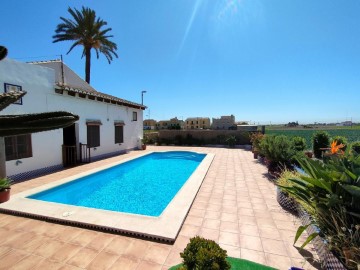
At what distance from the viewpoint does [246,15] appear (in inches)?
321

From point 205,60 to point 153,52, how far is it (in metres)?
4.43

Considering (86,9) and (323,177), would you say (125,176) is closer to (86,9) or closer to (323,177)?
(323,177)

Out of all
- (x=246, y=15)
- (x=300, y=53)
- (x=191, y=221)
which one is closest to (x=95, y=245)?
(x=191, y=221)

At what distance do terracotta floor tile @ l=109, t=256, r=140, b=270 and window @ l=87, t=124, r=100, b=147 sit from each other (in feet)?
33.1

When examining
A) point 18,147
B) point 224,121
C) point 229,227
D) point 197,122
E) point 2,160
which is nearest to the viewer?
point 229,227

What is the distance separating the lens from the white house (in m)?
7.85

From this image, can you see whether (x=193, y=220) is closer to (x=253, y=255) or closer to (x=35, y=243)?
(x=253, y=255)

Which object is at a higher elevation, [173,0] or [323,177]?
[173,0]

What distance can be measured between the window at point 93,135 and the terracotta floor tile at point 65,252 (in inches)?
366

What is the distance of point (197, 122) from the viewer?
6475 centimetres

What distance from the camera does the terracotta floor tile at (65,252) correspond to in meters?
3.22

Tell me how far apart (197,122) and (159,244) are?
61.8 meters

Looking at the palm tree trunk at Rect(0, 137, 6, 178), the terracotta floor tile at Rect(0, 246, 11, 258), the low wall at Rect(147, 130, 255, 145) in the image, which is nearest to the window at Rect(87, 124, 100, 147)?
the palm tree trunk at Rect(0, 137, 6, 178)

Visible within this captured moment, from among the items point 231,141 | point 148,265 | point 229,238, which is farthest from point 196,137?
point 148,265
